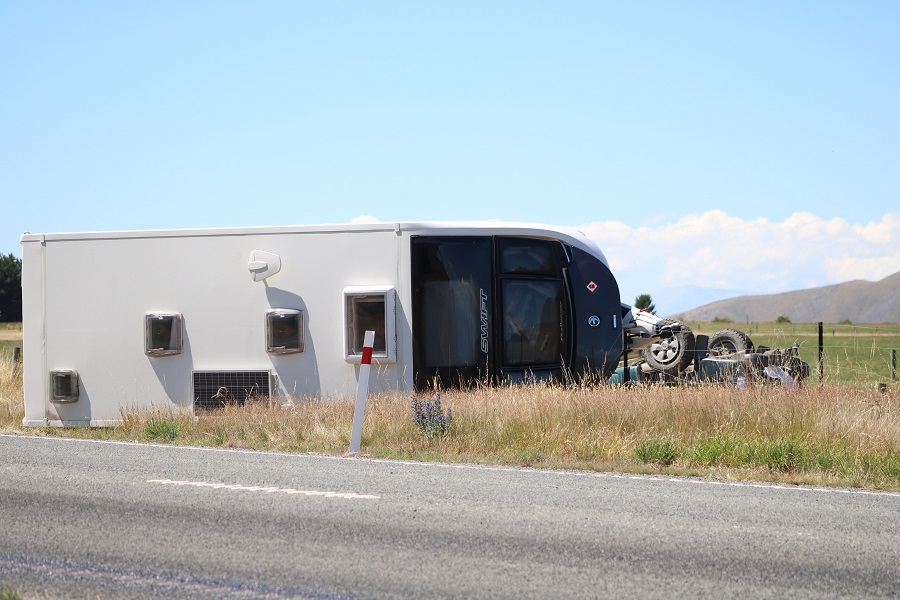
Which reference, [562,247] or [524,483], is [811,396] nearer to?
[562,247]

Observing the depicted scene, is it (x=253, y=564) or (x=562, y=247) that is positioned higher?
(x=562, y=247)

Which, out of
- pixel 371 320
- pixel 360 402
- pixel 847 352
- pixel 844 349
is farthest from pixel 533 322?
pixel 847 352

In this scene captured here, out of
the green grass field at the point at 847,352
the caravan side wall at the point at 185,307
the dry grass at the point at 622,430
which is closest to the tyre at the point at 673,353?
the green grass field at the point at 847,352

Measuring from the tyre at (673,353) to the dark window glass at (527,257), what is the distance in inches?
175

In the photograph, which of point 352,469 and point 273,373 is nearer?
point 352,469

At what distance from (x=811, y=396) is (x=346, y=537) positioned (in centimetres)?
733

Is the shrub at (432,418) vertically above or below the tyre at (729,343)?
below

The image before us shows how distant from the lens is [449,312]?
13398 mm

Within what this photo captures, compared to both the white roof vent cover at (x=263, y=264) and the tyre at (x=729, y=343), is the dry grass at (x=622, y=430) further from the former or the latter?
the tyre at (x=729, y=343)

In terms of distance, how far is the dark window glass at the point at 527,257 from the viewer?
1371 centimetres

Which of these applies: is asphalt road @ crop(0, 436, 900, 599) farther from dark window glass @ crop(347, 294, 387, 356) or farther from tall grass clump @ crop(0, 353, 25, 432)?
tall grass clump @ crop(0, 353, 25, 432)

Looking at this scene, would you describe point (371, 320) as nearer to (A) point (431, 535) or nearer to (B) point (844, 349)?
(A) point (431, 535)

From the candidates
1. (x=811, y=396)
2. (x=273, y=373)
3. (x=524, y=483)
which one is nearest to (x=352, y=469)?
(x=524, y=483)

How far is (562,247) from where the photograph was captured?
46.4 feet
